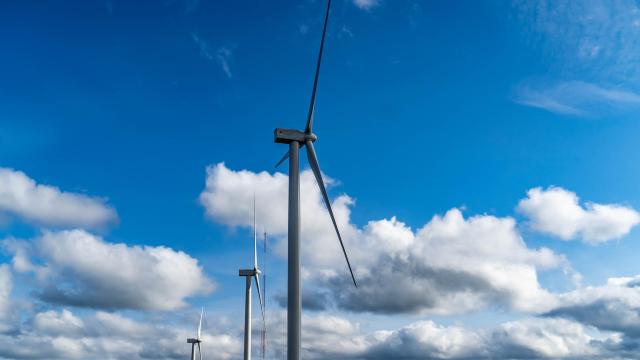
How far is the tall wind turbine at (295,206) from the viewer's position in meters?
46.3

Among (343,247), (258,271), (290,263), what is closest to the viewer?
(290,263)

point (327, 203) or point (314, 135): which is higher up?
point (314, 135)

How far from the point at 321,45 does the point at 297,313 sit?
1051 inches

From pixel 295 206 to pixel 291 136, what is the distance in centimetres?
887

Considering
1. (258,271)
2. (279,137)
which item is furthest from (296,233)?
(258,271)

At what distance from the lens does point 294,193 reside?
51.8 m

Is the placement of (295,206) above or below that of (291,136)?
below

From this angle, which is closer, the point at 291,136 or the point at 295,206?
the point at 295,206

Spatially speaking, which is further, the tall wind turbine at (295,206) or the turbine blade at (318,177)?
the turbine blade at (318,177)

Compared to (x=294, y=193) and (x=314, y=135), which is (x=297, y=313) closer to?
(x=294, y=193)

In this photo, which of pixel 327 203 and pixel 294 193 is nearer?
pixel 294 193

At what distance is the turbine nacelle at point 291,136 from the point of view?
2231 inches

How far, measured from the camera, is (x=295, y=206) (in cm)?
5084

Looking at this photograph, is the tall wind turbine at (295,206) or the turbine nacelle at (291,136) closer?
the tall wind turbine at (295,206)
